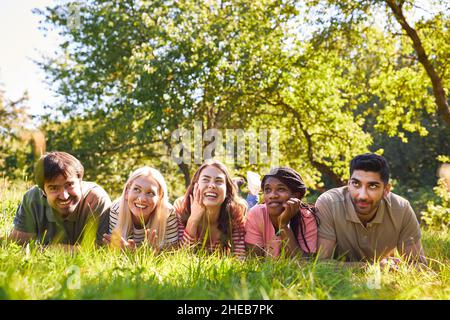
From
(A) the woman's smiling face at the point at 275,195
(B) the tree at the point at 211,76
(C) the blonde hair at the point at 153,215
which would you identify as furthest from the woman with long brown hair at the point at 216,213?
(B) the tree at the point at 211,76

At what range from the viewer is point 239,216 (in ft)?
15.0

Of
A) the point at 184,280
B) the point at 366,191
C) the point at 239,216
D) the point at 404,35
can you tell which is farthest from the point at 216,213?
the point at 404,35

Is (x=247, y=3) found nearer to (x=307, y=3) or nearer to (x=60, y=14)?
(x=307, y=3)

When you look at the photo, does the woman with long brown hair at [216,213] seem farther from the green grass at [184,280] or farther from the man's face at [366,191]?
the man's face at [366,191]

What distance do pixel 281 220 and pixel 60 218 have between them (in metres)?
2.01

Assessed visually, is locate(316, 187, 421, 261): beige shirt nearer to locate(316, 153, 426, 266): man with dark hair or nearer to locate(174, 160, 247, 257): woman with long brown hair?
locate(316, 153, 426, 266): man with dark hair

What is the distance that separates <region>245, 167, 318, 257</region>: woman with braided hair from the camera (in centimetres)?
418

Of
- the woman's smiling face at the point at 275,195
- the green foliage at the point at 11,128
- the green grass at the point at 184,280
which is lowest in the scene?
the green grass at the point at 184,280

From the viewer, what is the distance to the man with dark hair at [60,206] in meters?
4.07

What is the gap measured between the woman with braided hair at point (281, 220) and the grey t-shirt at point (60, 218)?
1.38 m

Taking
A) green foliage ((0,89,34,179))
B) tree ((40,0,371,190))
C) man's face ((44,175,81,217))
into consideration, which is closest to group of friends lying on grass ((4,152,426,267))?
man's face ((44,175,81,217))

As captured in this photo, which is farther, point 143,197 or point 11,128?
point 11,128

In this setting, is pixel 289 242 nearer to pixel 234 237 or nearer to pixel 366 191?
pixel 234 237

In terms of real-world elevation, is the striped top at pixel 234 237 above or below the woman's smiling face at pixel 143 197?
below
